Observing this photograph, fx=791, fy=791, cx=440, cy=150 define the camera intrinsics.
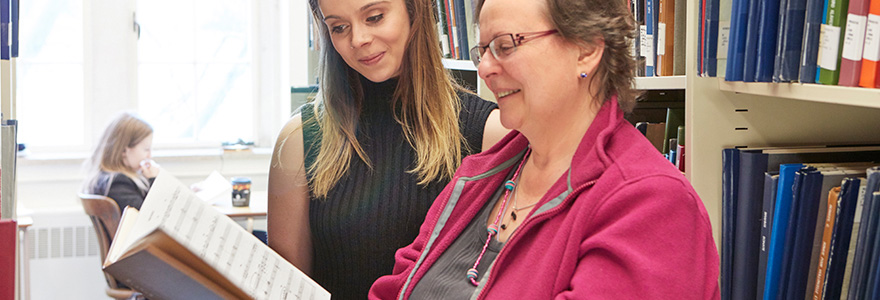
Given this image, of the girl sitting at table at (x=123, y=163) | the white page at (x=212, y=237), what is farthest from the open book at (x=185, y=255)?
the girl sitting at table at (x=123, y=163)

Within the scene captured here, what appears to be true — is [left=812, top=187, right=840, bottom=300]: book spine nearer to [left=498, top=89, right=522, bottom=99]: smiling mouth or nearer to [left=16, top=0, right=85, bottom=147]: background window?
[left=498, top=89, right=522, bottom=99]: smiling mouth

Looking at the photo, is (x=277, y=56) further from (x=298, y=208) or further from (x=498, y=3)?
(x=498, y=3)

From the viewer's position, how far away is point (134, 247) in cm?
92

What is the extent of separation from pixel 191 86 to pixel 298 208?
410 centimetres

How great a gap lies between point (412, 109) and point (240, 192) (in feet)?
10.2

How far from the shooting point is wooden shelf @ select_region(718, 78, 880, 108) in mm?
946

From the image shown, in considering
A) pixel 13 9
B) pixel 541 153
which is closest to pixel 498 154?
pixel 541 153

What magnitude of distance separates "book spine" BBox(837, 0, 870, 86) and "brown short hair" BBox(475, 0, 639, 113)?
0.26 metres

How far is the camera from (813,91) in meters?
1.06

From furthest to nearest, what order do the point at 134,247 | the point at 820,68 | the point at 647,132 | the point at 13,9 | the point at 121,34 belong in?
the point at 121,34
the point at 647,132
the point at 13,9
the point at 820,68
the point at 134,247

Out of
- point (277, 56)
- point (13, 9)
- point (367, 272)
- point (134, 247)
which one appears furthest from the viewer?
point (277, 56)

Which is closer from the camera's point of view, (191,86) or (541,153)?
(541,153)

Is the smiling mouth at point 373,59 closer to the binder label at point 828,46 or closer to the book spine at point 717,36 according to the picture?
the book spine at point 717,36

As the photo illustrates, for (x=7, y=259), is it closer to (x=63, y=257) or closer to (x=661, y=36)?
(x=661, y=36)
